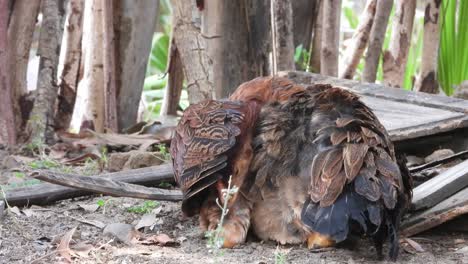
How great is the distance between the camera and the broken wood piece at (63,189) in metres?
4.62

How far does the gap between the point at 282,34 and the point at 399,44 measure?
1.89 meters

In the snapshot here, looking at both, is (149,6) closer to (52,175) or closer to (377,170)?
(52,175)

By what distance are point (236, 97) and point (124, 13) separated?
2155mm

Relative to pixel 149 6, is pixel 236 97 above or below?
below

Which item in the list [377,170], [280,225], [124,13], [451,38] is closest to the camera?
[377,170]

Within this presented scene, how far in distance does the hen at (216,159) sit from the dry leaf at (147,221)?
266mm

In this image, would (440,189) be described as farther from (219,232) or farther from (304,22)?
(304,22)

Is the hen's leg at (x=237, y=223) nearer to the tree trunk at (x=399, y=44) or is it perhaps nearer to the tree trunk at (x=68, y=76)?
the tree trunk at (x=68, y=76)

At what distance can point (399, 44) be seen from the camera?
739 centimetres

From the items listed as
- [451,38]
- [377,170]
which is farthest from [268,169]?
[451,38]

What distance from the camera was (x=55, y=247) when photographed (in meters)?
3.96

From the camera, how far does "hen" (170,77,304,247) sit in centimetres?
398

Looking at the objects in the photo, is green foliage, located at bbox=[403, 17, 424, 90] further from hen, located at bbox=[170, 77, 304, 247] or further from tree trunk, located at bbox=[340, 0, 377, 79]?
hen, located at bbox=[170, 77, 304, 247]

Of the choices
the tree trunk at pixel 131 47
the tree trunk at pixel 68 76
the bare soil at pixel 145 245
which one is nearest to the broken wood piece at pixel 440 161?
the bare soil at pixel 145 245
